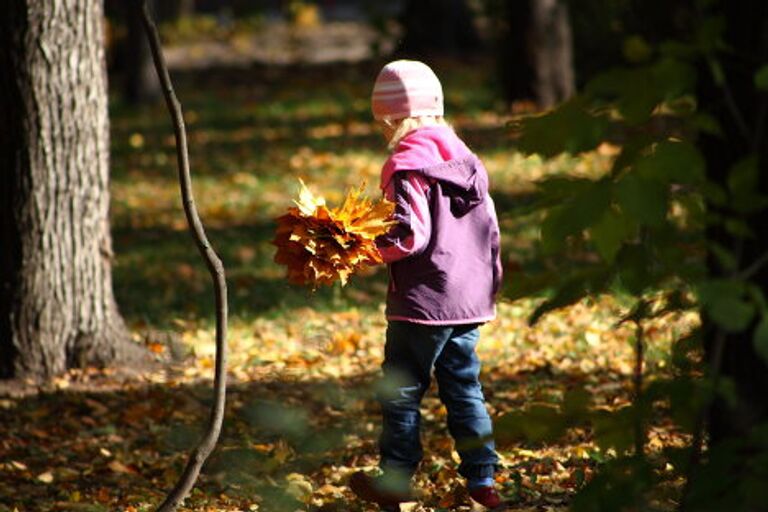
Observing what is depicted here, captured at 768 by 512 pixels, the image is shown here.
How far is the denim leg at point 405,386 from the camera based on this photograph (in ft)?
15.0

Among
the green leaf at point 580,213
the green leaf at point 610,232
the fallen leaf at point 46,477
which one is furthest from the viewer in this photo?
the fallen leaf at point 46,477

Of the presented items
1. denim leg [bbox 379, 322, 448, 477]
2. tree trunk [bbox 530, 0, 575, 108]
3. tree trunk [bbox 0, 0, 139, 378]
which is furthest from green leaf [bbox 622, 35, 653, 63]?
tree trunk [bbox 530, 0, 575, 108]

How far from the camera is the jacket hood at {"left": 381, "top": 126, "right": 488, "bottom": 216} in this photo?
14.6 feet

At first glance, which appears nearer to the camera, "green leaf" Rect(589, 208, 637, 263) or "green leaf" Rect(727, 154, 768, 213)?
"green leaf" Rect(727, 154, 768, 213)

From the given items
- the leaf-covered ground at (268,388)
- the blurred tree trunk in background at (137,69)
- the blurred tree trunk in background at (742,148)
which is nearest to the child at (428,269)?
the leaf-covered ground at (268,388)

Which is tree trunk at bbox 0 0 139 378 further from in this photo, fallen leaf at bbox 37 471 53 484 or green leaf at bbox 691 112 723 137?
A: green leaf at bbox 691 112 723 137

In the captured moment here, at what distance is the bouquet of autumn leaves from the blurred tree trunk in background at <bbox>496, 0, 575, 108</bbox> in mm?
10902

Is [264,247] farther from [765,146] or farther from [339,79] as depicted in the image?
[339,79]

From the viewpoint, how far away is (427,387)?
4684 mm

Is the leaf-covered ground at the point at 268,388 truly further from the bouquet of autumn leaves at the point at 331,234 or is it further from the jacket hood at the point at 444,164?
the jacket hood at the point at 444,164

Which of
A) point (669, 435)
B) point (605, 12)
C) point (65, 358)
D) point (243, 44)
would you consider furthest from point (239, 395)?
point (243, 44)

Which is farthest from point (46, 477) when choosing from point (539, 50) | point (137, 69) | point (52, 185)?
point (137, 69)

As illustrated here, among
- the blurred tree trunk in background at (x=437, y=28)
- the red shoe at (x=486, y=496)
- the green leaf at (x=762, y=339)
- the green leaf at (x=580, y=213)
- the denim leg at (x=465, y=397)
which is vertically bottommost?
the red shoe at (x=486, y=496)

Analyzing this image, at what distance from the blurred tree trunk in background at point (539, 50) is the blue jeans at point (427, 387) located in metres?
10.6
